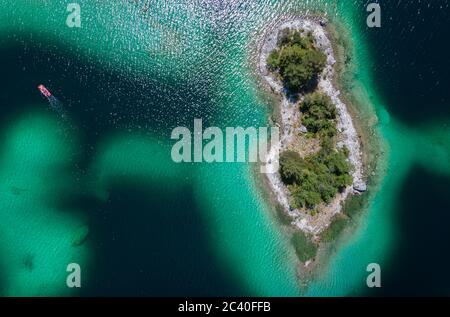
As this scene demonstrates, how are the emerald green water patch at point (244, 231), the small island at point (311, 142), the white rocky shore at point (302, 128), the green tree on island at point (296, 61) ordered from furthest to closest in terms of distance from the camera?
1. the emerald green water patch at point (244, 231)
2. the white rocky shore at point (302, 128)
3. the small island at point (311, 142)
4. the green tree on island at point (296, 61)

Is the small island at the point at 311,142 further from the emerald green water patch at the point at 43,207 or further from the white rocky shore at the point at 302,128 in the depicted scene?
the emerald green water patch at the point at 43,207

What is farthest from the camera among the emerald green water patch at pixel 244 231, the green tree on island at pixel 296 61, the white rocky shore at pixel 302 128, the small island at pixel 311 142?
the emerald green water patch at pixel 244 231

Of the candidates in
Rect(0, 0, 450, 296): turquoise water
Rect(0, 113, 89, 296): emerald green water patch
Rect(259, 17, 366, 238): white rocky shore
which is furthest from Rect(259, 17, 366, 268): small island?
Rect(0, 113, 89, 296): emerald green water patch

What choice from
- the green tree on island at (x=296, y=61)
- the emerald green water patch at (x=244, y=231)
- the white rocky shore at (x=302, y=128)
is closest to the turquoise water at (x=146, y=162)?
the emerald green water patch at (x=244, y=231)

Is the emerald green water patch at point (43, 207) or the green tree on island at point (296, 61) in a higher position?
the green tree on island at point (296, 61)

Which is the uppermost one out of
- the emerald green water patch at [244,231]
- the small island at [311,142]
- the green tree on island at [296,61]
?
the green tree on island at [296,61]

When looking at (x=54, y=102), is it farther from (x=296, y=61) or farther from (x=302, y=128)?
(x=302, y=128)
